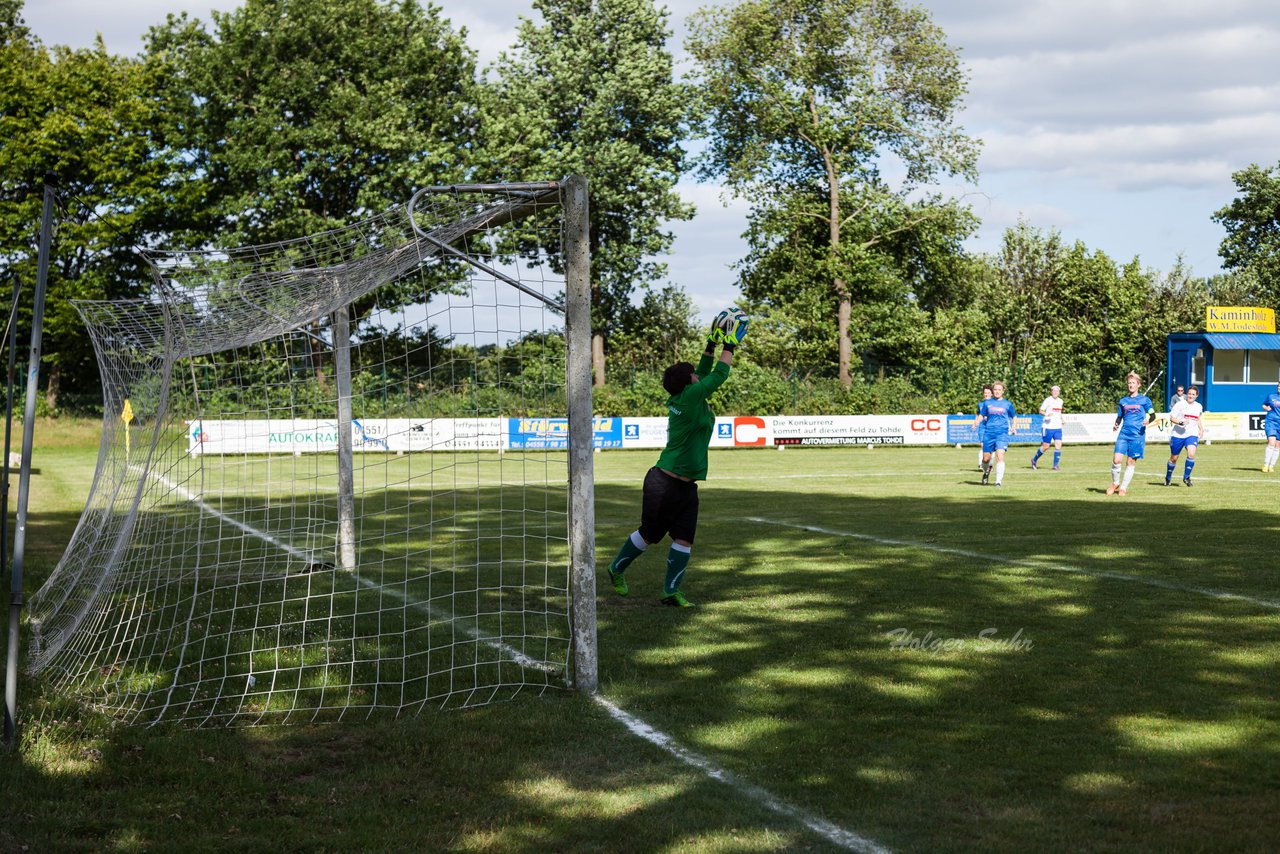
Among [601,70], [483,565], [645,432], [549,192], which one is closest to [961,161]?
[601,70]

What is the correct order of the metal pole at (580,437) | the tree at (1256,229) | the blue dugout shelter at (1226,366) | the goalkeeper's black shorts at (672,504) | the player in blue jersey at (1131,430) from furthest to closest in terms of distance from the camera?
the tree at (1256,229), the blue dugout shelter at (1226,366), the player in blue jersey at (1131,430), the goalkeeper's black shorts at (672,504), the metal pole at (580,437)

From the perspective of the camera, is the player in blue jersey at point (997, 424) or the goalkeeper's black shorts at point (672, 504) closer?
the goalkeeper's black shorts at point (672, 504)

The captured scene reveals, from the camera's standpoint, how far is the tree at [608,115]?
154 feet

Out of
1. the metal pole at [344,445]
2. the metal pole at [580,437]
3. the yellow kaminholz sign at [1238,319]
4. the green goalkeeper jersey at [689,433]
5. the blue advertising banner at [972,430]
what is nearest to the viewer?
the metal pole at [580,437]

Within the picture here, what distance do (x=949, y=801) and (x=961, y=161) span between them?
47083 millimetres

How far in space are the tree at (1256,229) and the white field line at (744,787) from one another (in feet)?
208

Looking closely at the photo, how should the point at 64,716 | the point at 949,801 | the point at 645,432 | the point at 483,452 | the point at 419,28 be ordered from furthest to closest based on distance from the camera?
the point at 419,28 → the point at 645,432 → the point at 483,452 → the point at 64,716 → the point at 949,801

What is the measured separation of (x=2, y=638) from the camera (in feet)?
27.4

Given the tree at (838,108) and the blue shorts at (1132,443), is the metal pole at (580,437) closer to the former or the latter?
the blue shorts at (1132,443)

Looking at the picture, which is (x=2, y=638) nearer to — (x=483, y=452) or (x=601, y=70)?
(x=483, y=452)

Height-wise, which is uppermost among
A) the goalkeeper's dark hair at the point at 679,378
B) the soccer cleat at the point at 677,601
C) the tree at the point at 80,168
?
the tree at the point at 80,168

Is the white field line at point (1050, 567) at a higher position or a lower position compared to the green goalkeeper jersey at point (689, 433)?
lower

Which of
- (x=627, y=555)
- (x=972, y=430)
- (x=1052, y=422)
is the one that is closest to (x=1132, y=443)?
(x=1052, y=422)

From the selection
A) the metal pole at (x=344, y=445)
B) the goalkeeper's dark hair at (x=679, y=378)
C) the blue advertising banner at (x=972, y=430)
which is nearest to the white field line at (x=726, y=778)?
the goalkeeper's dark hair at (x=679, y=378)
